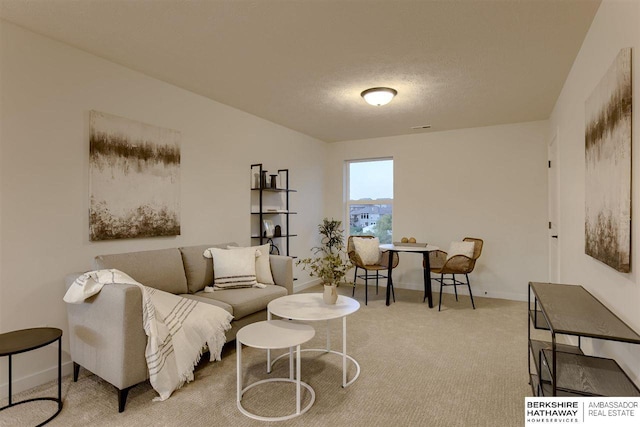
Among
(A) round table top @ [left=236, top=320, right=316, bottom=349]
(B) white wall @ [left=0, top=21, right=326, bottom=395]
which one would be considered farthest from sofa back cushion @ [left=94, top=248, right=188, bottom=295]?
(A) round table top @ [left=236, top=320, right=316, bottom=349]

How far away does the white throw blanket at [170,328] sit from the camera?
214 centimetres

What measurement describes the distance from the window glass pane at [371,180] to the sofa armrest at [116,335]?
14.1 feet

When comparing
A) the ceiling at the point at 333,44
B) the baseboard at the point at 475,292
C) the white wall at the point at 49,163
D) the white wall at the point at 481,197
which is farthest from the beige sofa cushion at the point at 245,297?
the white wall at the point at 481,197

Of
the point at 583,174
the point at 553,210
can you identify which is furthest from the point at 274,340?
the point at 553,210

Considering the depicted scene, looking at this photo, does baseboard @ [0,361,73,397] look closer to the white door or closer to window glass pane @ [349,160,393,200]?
window glass pane @ [349,160,393,200]

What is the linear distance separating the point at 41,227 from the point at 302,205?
340cm

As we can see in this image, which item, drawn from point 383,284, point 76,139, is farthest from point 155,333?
point 383,284

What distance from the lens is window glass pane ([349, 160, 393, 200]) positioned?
571cm

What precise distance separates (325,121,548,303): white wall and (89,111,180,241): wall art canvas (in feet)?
11.2

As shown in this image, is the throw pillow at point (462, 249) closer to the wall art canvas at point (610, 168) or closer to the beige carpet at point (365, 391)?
the beige carpet at point (365, 391)

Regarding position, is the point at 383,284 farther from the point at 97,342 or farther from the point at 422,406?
the point at 97,342

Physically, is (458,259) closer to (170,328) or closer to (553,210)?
(553,210)

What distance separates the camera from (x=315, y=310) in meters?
2.44

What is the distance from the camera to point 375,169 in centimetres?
585
